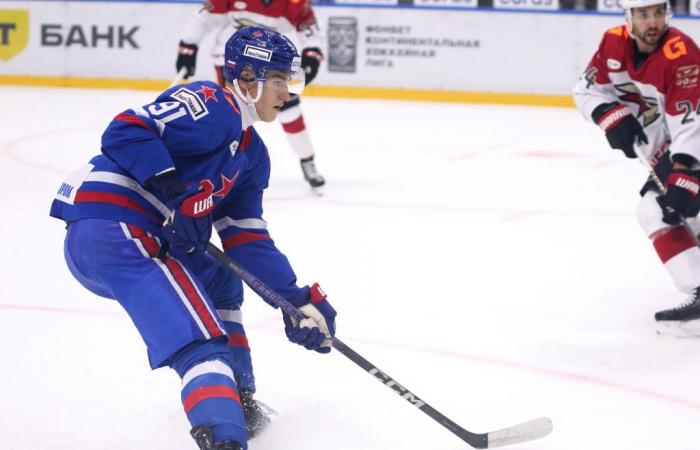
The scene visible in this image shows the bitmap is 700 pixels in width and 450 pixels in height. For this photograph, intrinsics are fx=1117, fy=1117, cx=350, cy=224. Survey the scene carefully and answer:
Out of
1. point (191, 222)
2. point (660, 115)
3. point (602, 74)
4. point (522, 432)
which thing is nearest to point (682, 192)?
point (660, 115)

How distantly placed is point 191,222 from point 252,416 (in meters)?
0.56

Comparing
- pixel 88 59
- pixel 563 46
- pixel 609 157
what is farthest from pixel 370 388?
pixel 88 59

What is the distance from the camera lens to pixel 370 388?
293cm

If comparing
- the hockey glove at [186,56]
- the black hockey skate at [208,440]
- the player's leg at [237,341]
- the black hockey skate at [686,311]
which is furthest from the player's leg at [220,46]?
the black hockey skate at [208,440]

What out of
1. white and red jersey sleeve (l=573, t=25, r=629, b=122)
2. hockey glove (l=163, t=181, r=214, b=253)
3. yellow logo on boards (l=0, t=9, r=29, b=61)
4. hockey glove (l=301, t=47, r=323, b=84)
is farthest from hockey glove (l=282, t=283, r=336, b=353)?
yellow logo on boards (l=0, t=9, r=29, b=61)

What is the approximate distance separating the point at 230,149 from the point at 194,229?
202 mm

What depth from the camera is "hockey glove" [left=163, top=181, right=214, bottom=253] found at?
7.32ft

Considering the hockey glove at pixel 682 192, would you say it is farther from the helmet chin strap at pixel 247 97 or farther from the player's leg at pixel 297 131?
the player's leg at pixel 297 131

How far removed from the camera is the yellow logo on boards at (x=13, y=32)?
989cm

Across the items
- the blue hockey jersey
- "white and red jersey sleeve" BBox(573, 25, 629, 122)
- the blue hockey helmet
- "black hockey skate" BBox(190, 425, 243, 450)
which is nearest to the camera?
"black hockey skate" BBox(190, 425, 243, 450)

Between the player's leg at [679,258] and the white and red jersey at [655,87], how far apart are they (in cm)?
24

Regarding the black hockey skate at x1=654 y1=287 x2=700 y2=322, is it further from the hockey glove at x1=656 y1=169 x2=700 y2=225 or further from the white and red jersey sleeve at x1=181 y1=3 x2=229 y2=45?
the white and red jersey sleeve at x1=181 y1=3 x2=229 y2=45

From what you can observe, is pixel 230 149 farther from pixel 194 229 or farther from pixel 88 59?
pixel 88 59

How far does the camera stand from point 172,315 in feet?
7.05
